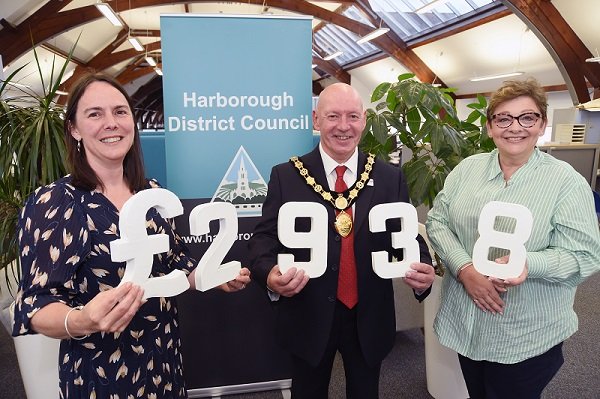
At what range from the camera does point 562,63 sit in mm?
8773

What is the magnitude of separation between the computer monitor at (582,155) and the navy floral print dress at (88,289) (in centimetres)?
673

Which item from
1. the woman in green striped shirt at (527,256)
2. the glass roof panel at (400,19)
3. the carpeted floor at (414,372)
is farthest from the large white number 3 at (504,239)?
the glass roof panel at (400,19)

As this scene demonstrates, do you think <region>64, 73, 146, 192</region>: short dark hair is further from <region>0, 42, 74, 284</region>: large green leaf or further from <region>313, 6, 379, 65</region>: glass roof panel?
<region>313, 6, 379, 65</region>: glass roof panel

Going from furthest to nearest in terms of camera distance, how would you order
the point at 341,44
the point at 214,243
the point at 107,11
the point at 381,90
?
the point at 341,44 → the point at 107,11 → the point at 381,90 → the point at 214,243

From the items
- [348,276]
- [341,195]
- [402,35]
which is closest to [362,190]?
[341,195]

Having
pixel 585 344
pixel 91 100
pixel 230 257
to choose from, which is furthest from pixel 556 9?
pixel 91 100

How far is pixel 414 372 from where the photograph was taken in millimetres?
2756

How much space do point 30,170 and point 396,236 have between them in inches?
65.9

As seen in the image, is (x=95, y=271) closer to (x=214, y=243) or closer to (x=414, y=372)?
(x=214, y=243)

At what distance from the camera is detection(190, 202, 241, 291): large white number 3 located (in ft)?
4.04

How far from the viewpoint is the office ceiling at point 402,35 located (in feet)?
28.0

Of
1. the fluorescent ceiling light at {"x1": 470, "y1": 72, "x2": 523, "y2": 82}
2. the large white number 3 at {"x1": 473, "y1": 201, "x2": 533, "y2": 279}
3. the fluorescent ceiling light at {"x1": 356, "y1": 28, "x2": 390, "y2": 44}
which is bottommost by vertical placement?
the large white number 3 at {"x1": 473, "y1": 201, "x2": 533, "y2": 279}

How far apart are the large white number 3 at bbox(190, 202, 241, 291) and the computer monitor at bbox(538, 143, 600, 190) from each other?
653 cm

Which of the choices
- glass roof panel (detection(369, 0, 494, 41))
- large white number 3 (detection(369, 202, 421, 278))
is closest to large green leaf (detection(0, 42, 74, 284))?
large white number 3 (detection(369, 202, 421, 278))
